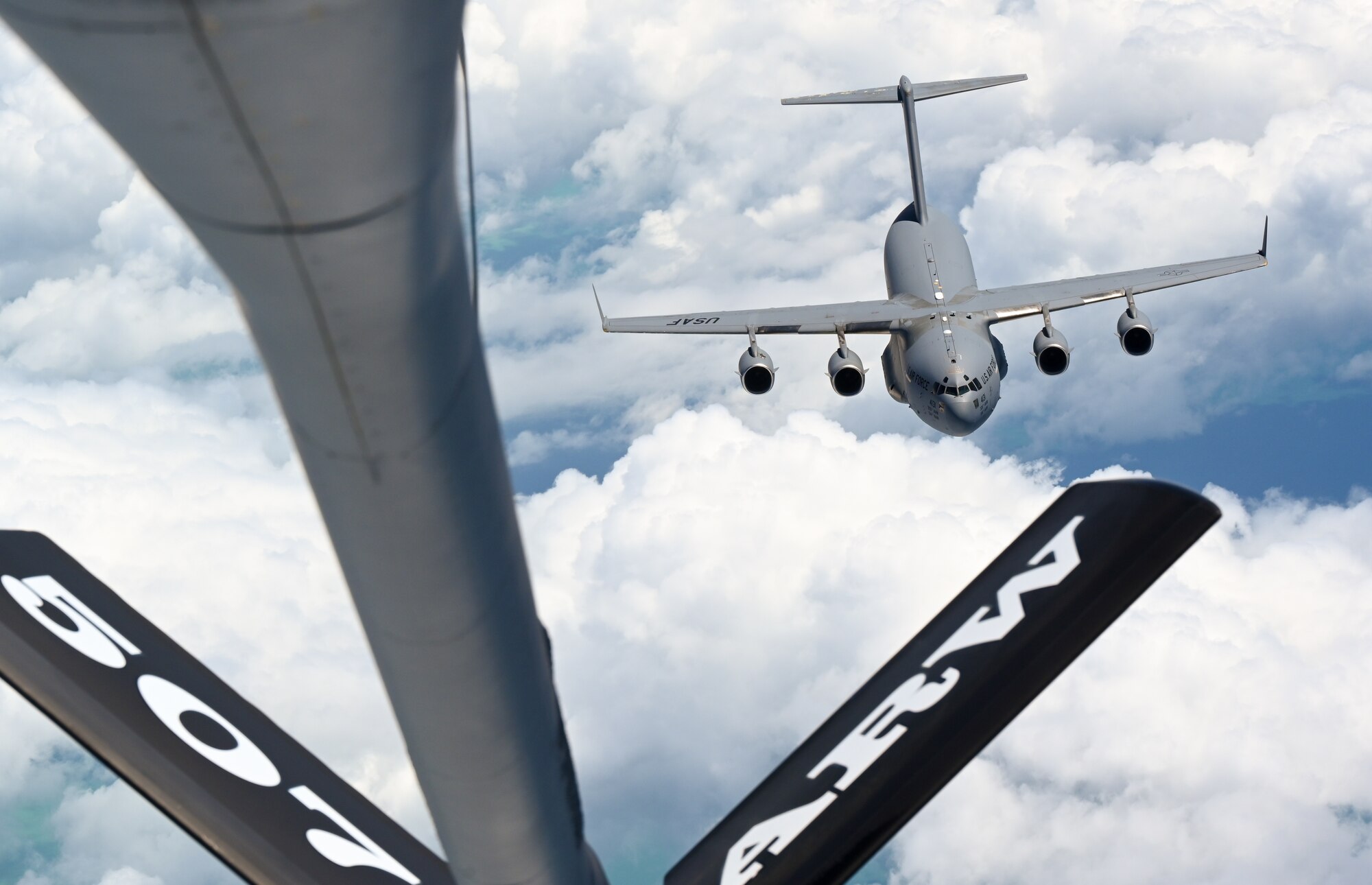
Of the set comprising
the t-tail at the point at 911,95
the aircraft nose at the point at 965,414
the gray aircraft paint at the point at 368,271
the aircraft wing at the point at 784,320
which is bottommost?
the aircraft nose at the point at 965,414

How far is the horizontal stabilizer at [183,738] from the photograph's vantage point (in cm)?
855

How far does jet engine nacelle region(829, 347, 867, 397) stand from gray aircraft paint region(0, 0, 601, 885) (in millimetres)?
35425

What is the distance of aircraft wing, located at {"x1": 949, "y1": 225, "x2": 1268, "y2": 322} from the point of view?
42.2m

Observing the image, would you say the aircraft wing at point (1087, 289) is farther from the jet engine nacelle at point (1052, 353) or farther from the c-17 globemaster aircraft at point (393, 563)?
the c-17 globemaster aircraft at point (393, 563)

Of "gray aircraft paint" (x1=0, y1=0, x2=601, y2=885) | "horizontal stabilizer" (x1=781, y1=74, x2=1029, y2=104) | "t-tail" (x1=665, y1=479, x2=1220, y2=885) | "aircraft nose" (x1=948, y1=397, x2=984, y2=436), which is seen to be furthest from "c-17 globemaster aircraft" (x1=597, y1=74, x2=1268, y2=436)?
"gray aircraft paint" (x1=0, y1=0, x2=601, y2=885)

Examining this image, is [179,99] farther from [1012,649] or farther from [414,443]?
[1012,649]

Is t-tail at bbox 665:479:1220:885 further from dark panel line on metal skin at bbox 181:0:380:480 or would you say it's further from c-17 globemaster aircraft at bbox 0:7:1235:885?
dark panel line on metal skin at bbox 181:0:380:480

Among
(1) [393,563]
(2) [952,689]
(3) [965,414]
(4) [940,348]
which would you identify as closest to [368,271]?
(1) [393,563]

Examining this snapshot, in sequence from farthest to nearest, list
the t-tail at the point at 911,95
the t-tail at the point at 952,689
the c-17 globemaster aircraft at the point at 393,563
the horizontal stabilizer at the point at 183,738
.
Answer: the t-tail at the point at 911,95
the t-tail at the point at 952,689
the horizontal stabilizer at the point at 183,738
the c-17 globemaster aircraft at the point at 393,563

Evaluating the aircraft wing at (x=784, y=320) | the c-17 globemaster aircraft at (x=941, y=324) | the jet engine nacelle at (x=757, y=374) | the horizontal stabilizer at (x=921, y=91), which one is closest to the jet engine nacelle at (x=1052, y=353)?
the c-17 globemaster aircraft at (x=941, y=324)

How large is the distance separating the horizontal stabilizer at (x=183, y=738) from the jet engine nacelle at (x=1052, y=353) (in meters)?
35.0

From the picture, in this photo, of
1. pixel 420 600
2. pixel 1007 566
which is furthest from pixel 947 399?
pixel 420 600

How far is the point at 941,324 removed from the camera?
40969 millimetres

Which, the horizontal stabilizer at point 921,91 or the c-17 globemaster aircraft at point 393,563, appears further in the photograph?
the horizontal stabilizer at point 921,91
